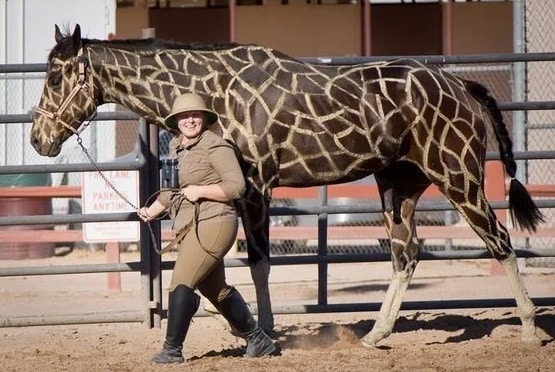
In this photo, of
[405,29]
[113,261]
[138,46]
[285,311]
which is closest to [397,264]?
[285,311]

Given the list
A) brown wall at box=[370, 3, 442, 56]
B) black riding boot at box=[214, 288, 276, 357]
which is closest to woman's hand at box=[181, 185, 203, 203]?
black riding boot at box=[214, 288, 276, 357]

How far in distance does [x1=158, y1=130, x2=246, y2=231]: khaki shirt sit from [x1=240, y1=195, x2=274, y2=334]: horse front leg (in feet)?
2.11

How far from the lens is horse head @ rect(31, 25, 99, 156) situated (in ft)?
26.2

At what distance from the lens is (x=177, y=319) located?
7.07m

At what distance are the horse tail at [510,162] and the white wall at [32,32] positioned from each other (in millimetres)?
9751

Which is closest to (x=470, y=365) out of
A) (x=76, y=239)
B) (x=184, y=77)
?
(x=184, y=77)

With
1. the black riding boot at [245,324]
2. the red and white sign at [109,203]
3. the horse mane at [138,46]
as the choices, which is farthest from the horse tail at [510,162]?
the red and white sign at [109,203]

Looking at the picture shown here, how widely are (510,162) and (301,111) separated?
5.33 ft

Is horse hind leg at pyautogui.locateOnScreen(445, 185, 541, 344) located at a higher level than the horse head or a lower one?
lower

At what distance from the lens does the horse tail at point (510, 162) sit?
27.3ft

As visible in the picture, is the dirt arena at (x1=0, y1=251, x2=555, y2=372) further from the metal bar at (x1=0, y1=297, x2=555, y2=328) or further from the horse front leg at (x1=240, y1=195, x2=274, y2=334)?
the horse front leg at (x1=240, y1=195, x2=274, y2=334)

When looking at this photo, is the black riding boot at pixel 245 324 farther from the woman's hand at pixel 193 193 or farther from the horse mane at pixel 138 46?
the horse mane at pixel 138 46

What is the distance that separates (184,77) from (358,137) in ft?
4.15

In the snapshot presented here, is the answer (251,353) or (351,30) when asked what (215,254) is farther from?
(351,30)
